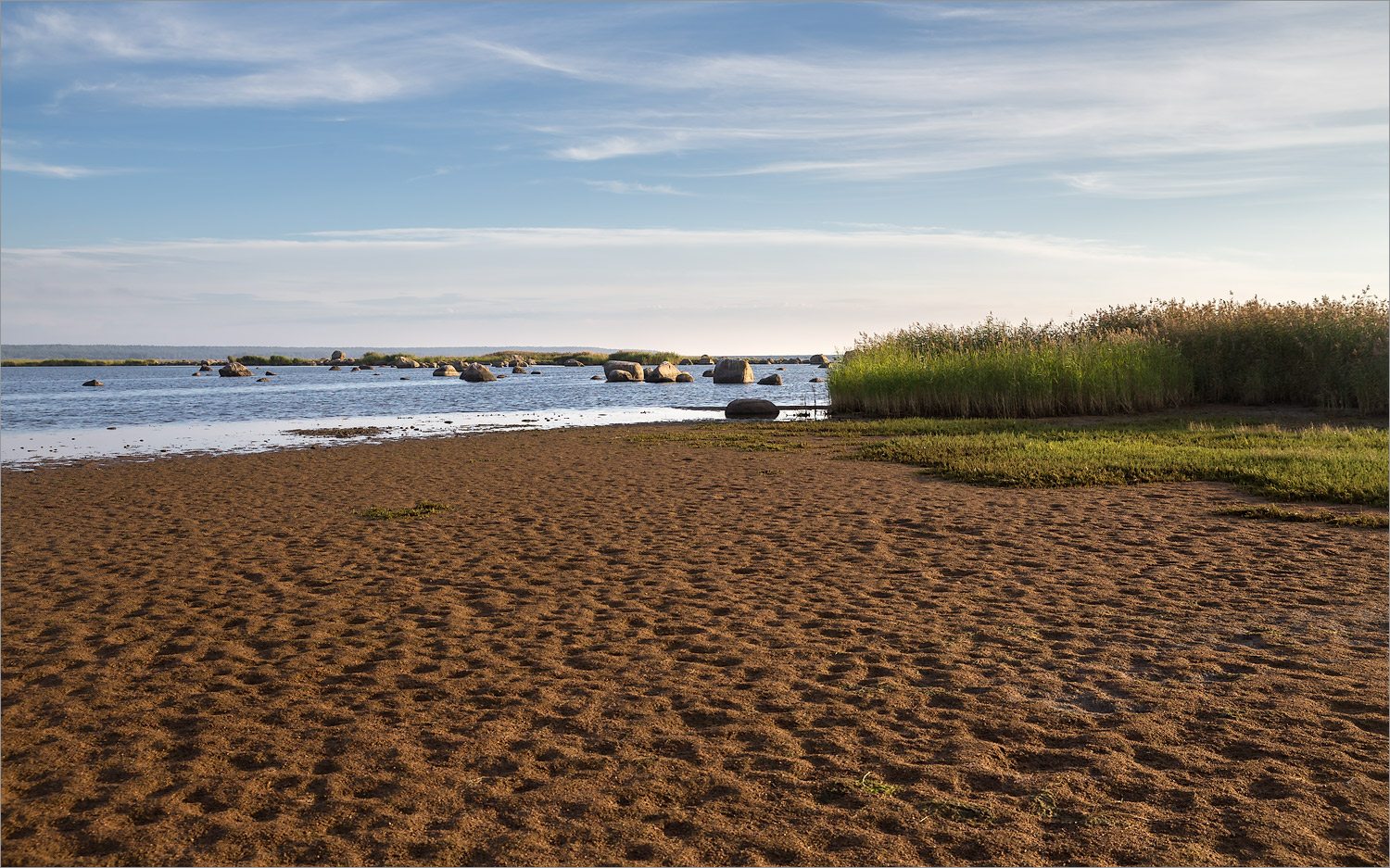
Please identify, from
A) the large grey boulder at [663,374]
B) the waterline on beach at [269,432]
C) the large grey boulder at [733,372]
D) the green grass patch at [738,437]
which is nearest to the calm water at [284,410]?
the waterline on beach at [269,432]

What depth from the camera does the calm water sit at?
1032 inches

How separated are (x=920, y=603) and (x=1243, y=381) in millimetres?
25868

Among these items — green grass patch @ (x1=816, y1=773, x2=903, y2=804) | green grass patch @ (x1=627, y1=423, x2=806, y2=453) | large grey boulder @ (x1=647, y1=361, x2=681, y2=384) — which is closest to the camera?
green grass patch @ (x1=816, y1=773, x2=903, y2=804)

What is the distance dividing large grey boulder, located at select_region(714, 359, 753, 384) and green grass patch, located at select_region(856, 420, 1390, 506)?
144ft

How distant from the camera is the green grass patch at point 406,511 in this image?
1302cm

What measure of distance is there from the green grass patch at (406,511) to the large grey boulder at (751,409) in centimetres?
2078

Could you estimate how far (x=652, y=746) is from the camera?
5164 millimetres

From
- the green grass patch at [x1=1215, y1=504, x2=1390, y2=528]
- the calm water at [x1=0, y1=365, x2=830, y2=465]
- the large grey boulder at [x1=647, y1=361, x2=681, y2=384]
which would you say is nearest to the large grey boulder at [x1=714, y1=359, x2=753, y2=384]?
the calm water at [x1=0, y1=365, x2=830, y2=465]

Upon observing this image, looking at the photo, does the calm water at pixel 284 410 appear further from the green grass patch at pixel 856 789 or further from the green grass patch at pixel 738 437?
the green grass patch at pixel 856 789

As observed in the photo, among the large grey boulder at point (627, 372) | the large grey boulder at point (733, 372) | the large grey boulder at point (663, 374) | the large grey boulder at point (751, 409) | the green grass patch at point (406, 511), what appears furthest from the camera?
the large grey boulder at point (627, 372)

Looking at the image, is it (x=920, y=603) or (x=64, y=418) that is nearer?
(x=920, y=603)

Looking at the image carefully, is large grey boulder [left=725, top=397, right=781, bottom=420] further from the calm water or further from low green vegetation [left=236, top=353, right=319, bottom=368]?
low green vegetation [left=236, top=353, right=319, bottom=368]

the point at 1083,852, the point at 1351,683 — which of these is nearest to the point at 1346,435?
the point at 1351,683

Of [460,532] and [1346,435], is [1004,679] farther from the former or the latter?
[1346,435]
